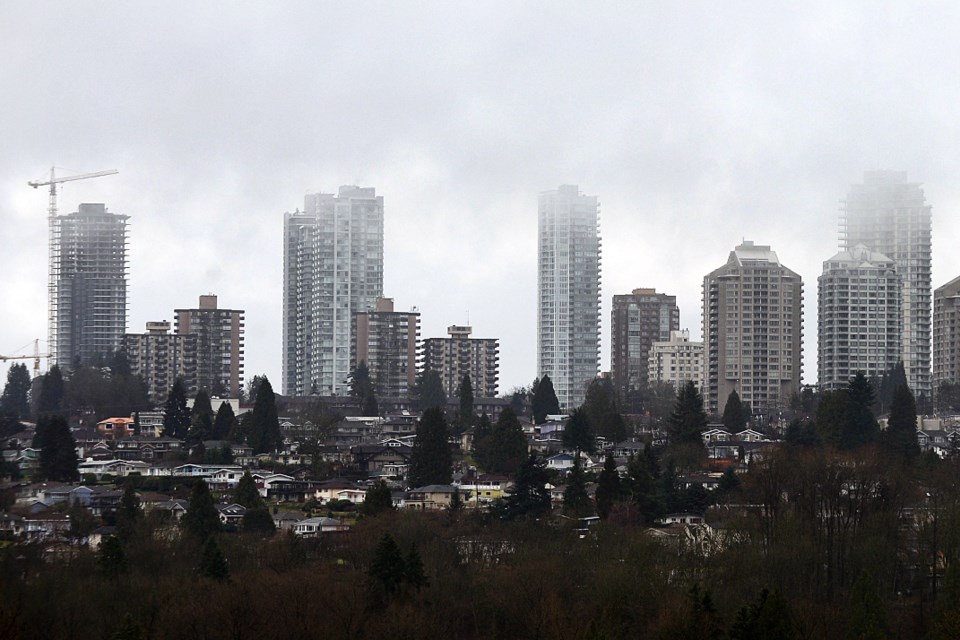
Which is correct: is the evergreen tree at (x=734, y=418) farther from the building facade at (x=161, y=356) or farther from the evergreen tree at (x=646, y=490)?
the building facade at (x=161, y=356)

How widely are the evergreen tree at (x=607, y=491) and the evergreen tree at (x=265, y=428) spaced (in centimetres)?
2156

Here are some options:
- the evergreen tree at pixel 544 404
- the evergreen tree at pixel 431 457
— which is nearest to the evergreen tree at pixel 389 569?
the evergreen tree at pixel 431 457

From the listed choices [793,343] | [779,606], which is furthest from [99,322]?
[779,606]

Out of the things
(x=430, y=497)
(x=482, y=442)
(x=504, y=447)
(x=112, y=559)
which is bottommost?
(x=112, y=559)

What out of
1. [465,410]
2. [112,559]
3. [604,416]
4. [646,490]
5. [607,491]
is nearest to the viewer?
[112,559]

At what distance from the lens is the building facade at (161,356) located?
121000 millimetres

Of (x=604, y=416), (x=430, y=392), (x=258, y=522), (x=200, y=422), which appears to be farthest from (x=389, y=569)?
(x=430, y=392)

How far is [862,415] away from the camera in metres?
73.0

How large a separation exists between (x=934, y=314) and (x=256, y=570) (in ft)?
245

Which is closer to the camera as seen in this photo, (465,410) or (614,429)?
(614,429)

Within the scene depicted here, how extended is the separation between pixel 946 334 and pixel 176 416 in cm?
4994

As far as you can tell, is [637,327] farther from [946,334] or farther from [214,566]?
[214,566]

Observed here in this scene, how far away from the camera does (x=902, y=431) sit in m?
72.2

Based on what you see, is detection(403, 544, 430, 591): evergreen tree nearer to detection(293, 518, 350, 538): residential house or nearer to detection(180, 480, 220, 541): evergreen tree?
detection(180, 480, 220, 541): evergreen tree
